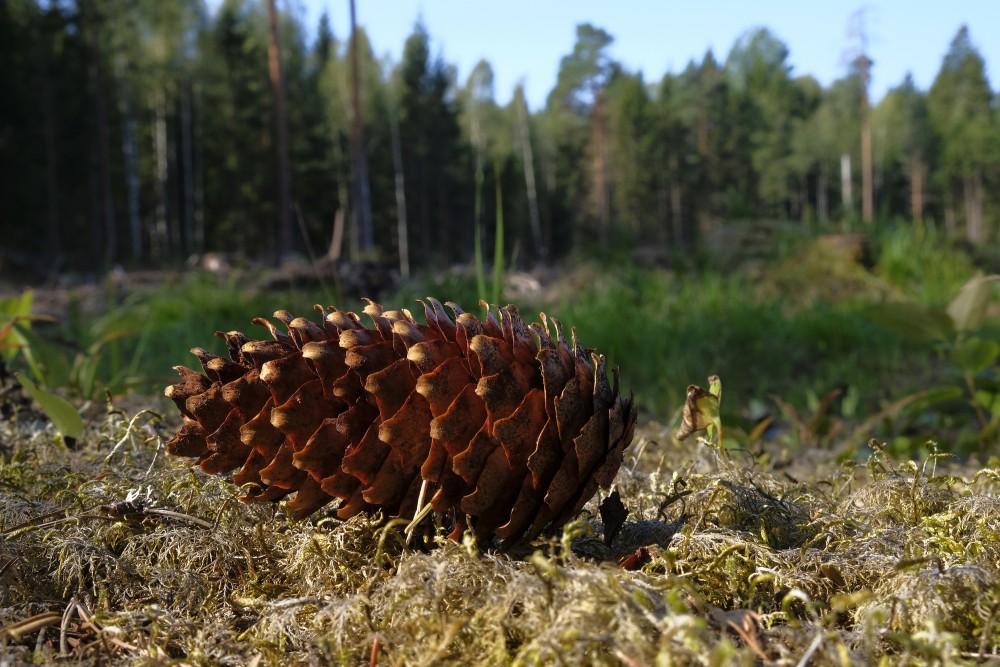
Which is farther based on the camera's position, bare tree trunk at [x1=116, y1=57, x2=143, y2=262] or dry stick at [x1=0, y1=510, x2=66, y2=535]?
bare tree trunk at [x1=116, y1=57, x2=143, y2=262]

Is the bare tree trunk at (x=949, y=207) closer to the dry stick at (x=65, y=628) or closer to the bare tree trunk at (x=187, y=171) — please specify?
the bare tree trunk at (x=187, y=171)

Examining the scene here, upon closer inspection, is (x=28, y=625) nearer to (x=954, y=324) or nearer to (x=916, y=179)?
(x=954, y=324)

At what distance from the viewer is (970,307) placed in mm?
1945

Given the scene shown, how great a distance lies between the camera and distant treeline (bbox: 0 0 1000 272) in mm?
22797

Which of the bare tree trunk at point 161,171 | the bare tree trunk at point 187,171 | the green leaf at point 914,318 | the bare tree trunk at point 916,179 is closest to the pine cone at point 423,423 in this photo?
the green leaf at point 914,318

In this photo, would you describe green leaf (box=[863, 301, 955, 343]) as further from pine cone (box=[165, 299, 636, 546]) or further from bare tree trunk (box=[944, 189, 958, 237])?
bare tree trunk (box=[944, 189, 958, 237])

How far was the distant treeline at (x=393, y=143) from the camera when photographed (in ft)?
74.8

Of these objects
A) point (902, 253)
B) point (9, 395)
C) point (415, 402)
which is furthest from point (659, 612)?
point (902, 253)

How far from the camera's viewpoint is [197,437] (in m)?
0.94

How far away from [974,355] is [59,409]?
7.47 ft

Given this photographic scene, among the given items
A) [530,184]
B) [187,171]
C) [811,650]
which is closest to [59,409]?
[811,650]

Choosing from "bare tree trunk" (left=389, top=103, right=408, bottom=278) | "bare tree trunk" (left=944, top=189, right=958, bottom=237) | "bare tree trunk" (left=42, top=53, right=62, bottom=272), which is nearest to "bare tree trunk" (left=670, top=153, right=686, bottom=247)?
"bare tree trunk" (left=389, top=103, right=408, bottom=278)

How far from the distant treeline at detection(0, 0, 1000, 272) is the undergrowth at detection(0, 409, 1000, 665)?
1003cm

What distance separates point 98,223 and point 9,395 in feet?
75.1
